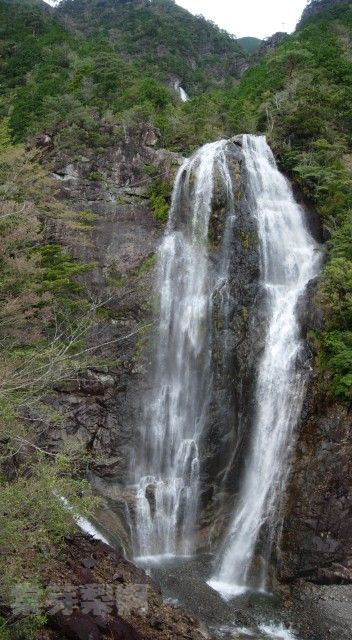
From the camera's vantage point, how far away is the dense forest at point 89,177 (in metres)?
8.40

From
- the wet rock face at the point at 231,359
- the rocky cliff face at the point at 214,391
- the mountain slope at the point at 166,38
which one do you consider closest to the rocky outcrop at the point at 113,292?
the rocky cliff face at the point at 214,391

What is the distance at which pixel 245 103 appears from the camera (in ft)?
99.1

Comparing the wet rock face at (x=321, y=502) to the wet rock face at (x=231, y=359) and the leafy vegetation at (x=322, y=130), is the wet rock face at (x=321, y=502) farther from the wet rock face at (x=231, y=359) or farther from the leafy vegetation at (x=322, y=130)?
the wet rock face at (x=231, y=359)

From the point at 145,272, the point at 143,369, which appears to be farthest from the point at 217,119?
the point at 143,369

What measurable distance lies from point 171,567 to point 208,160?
56.5 feet

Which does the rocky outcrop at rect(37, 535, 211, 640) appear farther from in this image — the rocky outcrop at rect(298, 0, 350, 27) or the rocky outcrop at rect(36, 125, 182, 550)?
the rocky outcrop at rect(298, 0, 350, 27)

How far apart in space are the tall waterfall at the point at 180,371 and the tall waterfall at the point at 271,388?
170 centimetres

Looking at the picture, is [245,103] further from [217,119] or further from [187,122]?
[187,122]

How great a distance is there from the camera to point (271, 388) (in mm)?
17031

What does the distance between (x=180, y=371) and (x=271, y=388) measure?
3.64 metres

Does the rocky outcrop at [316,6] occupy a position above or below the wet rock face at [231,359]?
above

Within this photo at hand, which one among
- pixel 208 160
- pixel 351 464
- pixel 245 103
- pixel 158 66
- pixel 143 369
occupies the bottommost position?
pixel 351 464

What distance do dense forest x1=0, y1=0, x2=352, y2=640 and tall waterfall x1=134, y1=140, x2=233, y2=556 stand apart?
1.98 meters

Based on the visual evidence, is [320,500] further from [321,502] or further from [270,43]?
[270,43]
